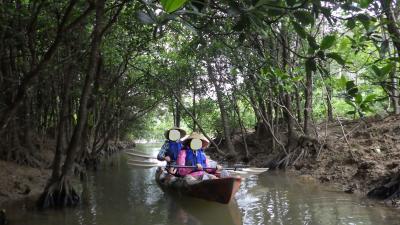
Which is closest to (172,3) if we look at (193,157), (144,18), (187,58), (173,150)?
(144,18)

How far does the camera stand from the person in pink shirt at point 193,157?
9.80 m

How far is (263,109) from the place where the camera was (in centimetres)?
1705

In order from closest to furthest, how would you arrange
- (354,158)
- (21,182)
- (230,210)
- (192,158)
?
(230,210) < (192,158) < (21,182) < (354,158)

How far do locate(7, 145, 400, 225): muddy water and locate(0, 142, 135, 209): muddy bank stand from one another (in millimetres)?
1015

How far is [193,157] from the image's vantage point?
392 inches

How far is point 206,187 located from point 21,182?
15.8 feet

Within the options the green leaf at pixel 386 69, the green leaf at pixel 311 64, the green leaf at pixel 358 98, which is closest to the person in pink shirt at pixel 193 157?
the green leaf at pixel 311 64

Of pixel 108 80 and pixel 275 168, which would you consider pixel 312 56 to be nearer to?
pixel 275 168

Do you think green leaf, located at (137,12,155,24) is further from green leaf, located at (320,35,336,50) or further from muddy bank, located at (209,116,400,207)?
muddy bank, located at (209,116,400,207)

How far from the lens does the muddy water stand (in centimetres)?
736

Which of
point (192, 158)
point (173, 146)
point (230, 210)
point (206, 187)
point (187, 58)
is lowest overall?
point (230, 210)

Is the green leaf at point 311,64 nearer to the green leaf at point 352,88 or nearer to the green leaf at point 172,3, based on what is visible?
the green leaf at point 352,88

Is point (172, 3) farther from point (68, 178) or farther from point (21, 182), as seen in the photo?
point (21, 182)

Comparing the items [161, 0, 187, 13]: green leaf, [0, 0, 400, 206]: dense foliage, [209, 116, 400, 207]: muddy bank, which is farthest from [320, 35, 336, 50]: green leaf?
[209, 116, 400, 207]: muddy bank
